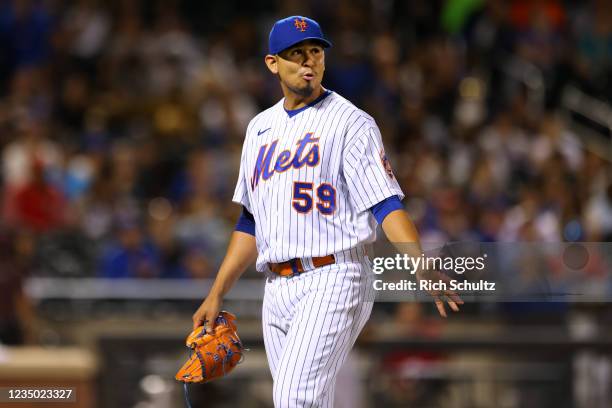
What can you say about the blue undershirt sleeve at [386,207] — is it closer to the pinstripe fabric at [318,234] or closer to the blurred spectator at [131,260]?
the pinstripe fabric at [318,234]

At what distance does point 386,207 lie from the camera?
394 centimetres

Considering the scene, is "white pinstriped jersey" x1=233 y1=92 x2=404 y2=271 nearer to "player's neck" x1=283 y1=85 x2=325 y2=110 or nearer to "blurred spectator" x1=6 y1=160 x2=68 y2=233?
"player's neck" x1=283 y1=85 x2=325 y2=110

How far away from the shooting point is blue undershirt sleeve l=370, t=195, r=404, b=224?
393cm

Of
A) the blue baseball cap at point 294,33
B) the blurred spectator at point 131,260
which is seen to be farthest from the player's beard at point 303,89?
the blurred spectator at point 131,260

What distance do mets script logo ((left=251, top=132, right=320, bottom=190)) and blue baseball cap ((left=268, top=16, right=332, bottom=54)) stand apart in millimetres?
317

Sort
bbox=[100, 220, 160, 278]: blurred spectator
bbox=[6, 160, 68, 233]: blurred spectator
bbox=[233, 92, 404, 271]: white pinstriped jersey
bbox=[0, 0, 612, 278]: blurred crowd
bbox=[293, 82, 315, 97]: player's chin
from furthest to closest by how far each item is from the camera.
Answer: bbox=[6, 160, 68, 233]: blurred spectator
bbox=[0, 0, 612, 278]: blurred crowd
bbox=[100, 220, 160, 278]: blurred spectator
bbox=[293, 82, 315, 97]: player's chin
bbox=[233, 92, 404, 271]: white pinstriped jersey

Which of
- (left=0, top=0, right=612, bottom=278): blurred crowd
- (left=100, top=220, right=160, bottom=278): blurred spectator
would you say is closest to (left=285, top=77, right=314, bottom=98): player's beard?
(left=0, top=0, right=612, bottom=278): blurred crowd

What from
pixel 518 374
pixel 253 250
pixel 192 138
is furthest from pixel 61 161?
pixel 253 250

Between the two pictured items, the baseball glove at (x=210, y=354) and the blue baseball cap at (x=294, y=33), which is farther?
the baseball glove at (x=210, y=354)

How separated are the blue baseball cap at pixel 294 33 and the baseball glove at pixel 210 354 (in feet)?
3.39

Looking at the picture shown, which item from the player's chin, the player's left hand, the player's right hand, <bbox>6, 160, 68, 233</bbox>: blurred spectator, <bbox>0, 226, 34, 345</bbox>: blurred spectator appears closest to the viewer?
the player's left hand

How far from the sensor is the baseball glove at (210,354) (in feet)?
13.7

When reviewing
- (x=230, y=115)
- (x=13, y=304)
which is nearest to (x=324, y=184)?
(x=13, y=304)

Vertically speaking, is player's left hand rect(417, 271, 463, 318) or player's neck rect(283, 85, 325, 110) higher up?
player's neck rect(283, 85, 325, 110)
